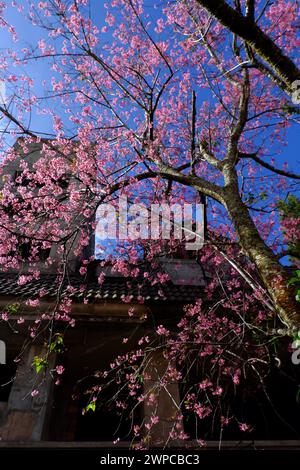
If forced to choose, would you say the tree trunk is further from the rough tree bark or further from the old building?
the old building

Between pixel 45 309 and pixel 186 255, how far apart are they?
238 inches

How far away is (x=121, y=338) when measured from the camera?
633 centimetres

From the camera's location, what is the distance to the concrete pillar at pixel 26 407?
493cm

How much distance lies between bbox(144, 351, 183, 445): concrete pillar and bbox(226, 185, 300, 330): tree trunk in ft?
8.03

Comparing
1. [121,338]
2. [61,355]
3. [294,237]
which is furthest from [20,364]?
[294,237]

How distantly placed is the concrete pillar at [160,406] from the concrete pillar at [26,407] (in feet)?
5.75

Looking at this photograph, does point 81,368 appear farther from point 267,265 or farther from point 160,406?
point 267,265

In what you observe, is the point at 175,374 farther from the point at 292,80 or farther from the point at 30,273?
the point at 30,273

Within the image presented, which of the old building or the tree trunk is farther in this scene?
the old building

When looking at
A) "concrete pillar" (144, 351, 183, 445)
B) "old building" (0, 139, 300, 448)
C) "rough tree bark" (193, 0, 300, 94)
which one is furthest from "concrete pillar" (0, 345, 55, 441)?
"rough tree bark" (193, 0, 300, 94)

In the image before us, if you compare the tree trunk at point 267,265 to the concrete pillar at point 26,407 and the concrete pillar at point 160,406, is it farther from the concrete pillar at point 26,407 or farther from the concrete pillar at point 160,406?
the concrete pillar at point 26,407

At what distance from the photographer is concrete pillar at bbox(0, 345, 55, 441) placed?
4.93 m

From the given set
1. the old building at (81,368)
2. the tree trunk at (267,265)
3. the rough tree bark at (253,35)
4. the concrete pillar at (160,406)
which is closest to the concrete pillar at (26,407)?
the old building at (81,368)

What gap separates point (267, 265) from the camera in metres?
3.39
